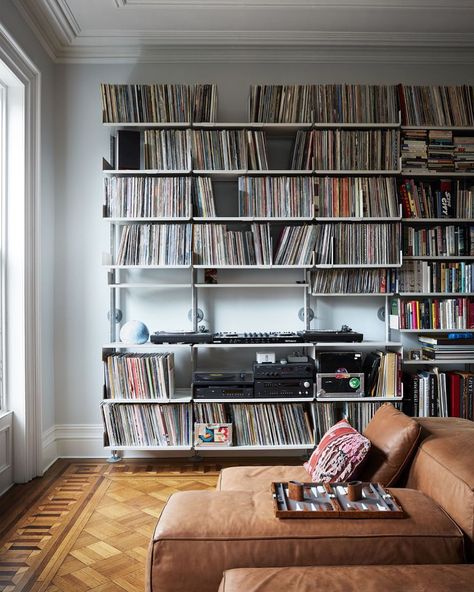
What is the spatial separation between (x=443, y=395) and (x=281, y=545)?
2300mm

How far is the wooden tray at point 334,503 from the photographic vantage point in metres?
1.61

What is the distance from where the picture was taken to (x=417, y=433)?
1970mm

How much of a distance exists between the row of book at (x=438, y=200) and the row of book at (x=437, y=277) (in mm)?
337

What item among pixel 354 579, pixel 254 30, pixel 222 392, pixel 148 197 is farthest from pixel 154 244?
pixel 354 579

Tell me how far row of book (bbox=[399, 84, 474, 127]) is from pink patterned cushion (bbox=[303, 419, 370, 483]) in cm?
235

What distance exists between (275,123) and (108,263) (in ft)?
4.73

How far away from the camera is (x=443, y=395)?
11.4 ft

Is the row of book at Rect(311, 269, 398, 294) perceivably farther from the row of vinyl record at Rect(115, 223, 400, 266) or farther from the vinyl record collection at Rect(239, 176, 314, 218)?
the vinyl record collection at Rect(239, 176, 314, 218)

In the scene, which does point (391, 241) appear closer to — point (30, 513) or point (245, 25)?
point (245, 25)

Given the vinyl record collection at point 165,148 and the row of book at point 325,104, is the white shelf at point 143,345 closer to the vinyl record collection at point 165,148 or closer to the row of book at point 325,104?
the vinyl record collection at point 165,148

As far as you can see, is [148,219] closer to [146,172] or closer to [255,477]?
[146,172]

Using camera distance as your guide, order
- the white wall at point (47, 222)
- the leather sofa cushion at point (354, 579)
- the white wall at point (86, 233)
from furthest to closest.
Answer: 1. the white wall at point (86, 233)
2. the white wall at point (47, 222)
3. the leather sofa cushion at point (354, 579)

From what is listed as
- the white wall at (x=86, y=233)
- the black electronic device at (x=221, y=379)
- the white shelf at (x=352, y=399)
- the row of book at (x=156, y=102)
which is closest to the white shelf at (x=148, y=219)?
the white wall at (x=86, y=233)

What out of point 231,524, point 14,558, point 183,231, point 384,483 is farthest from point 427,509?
point 183,231
